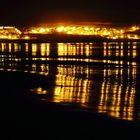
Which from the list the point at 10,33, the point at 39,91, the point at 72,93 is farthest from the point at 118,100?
the point at 10,33

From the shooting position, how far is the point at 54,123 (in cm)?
1398

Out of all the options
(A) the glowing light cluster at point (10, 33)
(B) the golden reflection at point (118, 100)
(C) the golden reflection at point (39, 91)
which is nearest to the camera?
(B) the golden reflection at point (118, 100)

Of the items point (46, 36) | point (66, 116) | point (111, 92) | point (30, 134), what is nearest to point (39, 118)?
point (66, 116)

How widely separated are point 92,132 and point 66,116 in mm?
2486

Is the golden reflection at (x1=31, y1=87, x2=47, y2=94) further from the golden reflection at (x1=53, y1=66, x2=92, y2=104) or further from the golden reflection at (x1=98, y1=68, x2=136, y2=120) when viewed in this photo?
the golden reflection at (x1=98, y1=68, x2=136, y2=120)

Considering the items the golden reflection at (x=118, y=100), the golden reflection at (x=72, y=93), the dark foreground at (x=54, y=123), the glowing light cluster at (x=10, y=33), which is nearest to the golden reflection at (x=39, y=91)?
the golden reflection at (x=72, y=93)

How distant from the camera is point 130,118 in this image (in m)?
15.1

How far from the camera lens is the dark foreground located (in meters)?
12.5

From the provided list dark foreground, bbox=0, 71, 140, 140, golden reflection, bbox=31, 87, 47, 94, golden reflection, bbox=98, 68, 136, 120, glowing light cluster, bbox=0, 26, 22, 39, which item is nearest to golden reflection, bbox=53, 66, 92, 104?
golden reflection, bbox=31, 87, 47, 94

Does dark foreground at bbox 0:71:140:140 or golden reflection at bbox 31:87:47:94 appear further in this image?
golden reflection at bbox 31:87:47:94

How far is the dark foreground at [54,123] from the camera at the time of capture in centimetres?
1252

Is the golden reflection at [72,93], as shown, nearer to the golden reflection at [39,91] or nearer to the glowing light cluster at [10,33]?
the golden reflection at [39,91]

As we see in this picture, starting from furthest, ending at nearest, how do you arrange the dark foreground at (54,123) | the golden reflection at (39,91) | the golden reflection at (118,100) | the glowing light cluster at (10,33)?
the glowing light cluster at (10,33)
the golden reflection at (39,91)
the golden reflection at (118,100)
the dark foreground at (54,123)

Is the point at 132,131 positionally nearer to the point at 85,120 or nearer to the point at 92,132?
the point at 92,132
